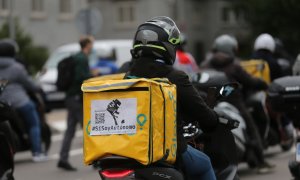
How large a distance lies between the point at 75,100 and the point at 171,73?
6.65 metres

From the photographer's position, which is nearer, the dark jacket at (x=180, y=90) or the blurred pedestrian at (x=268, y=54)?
the dark jacket at (x=180, y=90)

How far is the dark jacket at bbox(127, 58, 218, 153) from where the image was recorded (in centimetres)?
586

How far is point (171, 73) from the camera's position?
590 cm

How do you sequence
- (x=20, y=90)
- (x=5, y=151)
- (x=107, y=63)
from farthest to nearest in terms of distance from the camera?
(x=107, y=63) < (x=20, y=90) < (x=5, y=151)

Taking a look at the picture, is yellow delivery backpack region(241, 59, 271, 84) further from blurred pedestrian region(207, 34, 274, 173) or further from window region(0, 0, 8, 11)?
window region(0, 0, 8, 11)

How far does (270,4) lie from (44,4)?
499 inches

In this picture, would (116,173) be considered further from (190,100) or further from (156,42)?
(156,42)

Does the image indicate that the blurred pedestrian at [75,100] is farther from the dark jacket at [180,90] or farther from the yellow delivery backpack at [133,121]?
the yellow delivery backpack at [133,121]

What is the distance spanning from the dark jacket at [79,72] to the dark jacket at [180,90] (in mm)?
6438

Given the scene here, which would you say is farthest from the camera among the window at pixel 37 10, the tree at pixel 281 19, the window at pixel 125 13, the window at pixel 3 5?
the window at pixel 125 13

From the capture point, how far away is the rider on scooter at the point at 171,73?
5871 mm

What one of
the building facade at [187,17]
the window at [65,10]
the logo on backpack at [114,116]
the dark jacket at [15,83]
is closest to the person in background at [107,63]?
the dark jacket at [15,83]

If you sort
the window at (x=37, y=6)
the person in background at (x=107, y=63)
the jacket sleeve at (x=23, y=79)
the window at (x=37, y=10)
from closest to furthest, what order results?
the jacket sleeve at (x=23, y=79), the person in background at (x=107, y=63), the window at (x=37, y=10), the window at (x=37, y=6)

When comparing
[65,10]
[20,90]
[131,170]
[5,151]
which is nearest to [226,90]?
[131,170]
